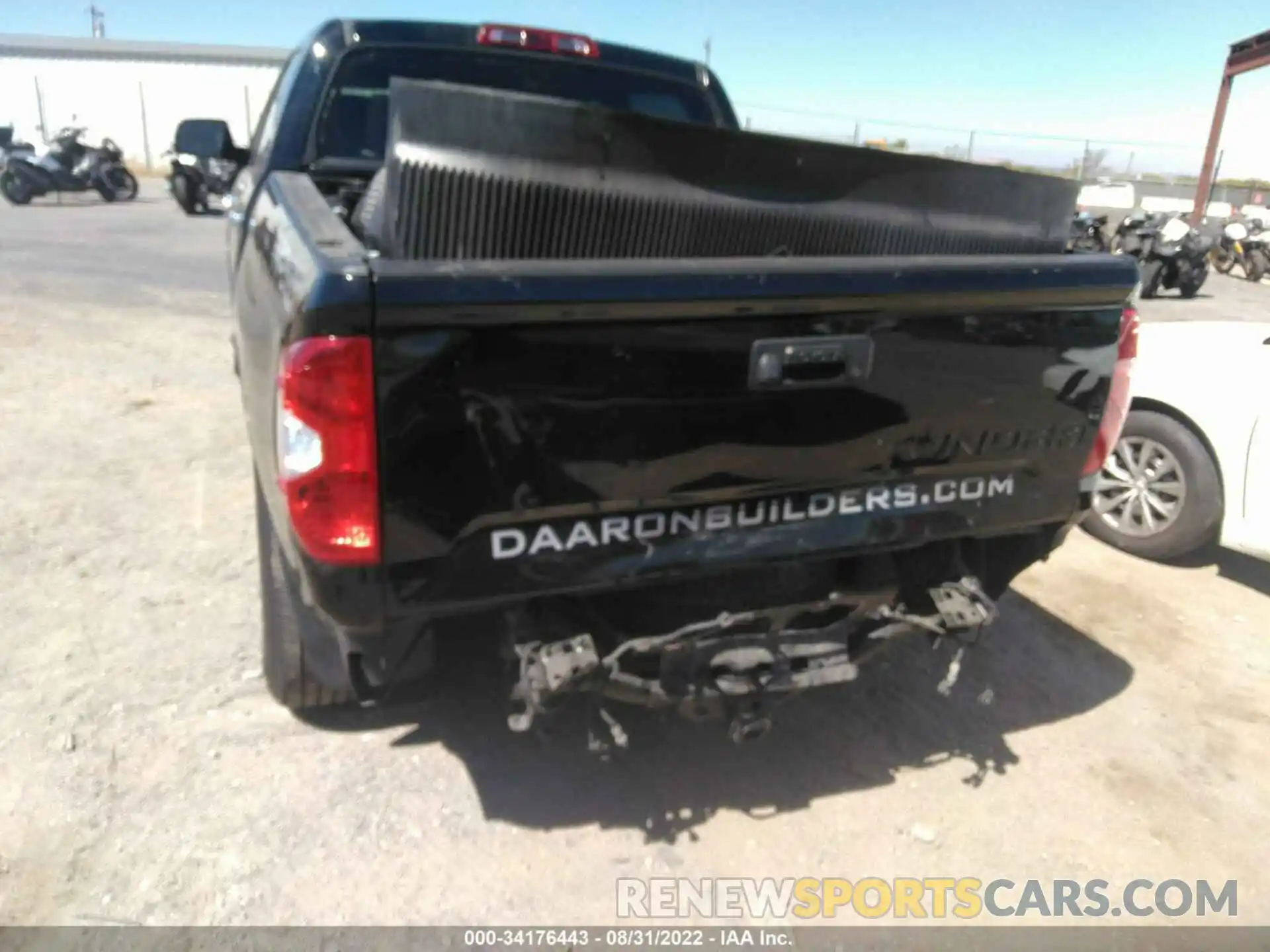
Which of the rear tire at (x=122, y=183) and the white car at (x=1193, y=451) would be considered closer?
the white car at (x=1193, y=451)

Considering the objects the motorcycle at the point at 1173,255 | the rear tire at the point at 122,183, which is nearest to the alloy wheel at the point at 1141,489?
the motorcycle at the point at 1173,255

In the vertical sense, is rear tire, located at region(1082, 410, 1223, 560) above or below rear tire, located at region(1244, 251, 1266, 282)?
below

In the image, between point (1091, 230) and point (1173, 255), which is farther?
point (1173, 255)

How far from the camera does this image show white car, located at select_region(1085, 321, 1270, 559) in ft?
13.6

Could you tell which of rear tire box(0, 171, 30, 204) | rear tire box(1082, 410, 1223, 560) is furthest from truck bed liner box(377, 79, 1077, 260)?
rear tire box(0, 171, 30, 204)

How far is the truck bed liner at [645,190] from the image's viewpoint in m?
2.09

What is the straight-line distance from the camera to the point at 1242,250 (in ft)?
61.3

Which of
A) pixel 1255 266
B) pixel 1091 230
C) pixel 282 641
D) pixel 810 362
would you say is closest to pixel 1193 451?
pixel 810 362

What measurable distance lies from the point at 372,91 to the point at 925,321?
8.50 feet

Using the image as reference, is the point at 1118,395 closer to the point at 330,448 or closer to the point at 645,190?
the point at 645,190

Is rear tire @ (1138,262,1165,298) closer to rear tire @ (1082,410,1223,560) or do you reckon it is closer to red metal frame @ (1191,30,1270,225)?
red metal frame @ (1191,30,1270,225)

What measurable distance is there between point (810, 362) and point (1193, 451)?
3020 millimetres

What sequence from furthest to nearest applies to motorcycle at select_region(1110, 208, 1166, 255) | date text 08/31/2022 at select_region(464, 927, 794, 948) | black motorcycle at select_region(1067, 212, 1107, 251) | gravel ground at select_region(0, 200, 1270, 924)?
motorcycle at select_region(1110, 208, 1166, 255) < black motorcycle at select_region(1067, 212, 1107, 251) < gravel ground at select_region(0, 200, 1270, 924) < date text 08/31/2022 at select_region(464, 927, 794, 948)

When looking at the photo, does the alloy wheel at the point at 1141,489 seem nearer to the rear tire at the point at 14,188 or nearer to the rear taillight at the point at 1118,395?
the rear taillight at the point at 1118,395
